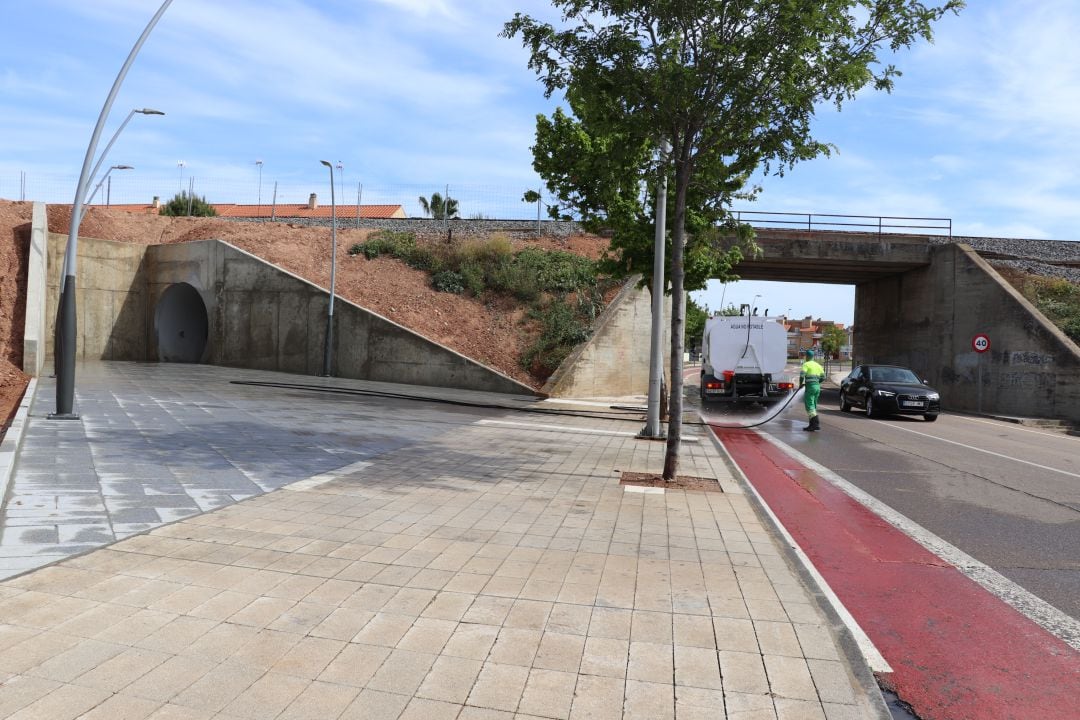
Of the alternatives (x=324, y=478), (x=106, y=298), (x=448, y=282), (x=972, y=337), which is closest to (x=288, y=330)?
(x=448, y=282)

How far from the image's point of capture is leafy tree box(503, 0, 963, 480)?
8.16 meters

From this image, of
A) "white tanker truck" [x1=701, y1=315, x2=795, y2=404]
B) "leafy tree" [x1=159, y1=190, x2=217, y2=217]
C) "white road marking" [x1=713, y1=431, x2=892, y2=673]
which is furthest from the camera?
"leafy tree" [x1=159, y1=190, x2=217, y2=217]

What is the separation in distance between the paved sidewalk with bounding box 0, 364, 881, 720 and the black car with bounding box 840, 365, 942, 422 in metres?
13.7

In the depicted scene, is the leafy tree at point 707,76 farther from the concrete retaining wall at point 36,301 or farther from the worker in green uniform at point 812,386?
the concrete retaining wall at point 36,301

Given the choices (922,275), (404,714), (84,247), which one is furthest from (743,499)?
(84,247)

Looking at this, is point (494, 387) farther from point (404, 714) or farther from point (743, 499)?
point (404, 714)

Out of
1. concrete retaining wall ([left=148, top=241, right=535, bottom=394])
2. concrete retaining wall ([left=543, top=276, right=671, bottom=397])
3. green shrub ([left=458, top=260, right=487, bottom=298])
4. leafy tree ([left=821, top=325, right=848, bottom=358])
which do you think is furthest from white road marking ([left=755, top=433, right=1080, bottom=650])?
leafy tree ([left=821, top=325, right=848, bottom=358])

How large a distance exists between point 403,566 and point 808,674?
2.61m

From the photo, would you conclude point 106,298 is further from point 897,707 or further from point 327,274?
point 897,707

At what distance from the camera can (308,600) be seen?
4254 millimetres

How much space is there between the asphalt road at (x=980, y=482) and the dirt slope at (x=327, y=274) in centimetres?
886

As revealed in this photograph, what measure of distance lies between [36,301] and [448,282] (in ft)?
42.1

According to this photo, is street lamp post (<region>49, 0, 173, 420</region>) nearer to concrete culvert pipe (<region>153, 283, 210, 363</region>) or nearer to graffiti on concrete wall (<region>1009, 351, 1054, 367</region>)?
concrete culvert pipe (<region>153, 283, 210, 363</region>)

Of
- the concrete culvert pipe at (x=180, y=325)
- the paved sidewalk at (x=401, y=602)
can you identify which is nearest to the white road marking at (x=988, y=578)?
the paved sidewalk at (x=401, y=602)
